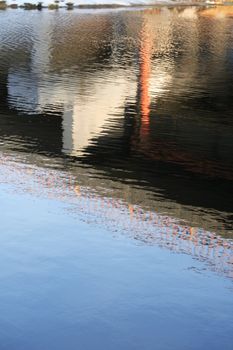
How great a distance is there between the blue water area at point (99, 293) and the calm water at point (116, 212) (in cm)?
3

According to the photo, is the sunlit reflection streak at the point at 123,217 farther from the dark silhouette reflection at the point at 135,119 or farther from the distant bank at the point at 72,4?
the distant bank at the point at 72,4

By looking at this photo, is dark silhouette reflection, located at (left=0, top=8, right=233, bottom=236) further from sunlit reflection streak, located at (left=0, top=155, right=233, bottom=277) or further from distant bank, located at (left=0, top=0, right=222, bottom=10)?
distant bank, located at (left=0, top=0, right=222, bottom=10)

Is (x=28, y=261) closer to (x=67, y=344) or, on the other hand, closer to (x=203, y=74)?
(x=67, y=344)

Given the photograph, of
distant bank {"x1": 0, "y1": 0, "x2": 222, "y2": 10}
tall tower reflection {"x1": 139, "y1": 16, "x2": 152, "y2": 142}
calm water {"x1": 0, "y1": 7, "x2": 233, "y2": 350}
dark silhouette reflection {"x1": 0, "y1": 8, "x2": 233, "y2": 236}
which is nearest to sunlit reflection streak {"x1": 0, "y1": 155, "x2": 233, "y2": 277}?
calm water {"x1": 0, "y1": 7, "x2": 233, "y2": 350}

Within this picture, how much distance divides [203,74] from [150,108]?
34.3ft

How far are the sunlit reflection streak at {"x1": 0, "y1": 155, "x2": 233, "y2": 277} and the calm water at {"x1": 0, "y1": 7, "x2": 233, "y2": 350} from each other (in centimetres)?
2

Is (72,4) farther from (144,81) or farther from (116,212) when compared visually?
(116,212)

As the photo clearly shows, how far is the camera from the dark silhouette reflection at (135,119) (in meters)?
16.5

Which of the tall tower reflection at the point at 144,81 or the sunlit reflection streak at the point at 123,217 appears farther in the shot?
the tall tower reflection at the point at 144,81

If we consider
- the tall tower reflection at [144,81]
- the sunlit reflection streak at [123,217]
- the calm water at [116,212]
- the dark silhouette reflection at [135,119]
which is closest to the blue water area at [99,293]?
the calm water at [116,212]

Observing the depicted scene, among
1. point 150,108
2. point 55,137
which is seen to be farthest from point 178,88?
point 55,137

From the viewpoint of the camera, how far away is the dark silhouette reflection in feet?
54.2

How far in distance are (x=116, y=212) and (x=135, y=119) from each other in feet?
32.0

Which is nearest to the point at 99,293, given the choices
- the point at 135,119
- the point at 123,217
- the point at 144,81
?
the point at 123,217
